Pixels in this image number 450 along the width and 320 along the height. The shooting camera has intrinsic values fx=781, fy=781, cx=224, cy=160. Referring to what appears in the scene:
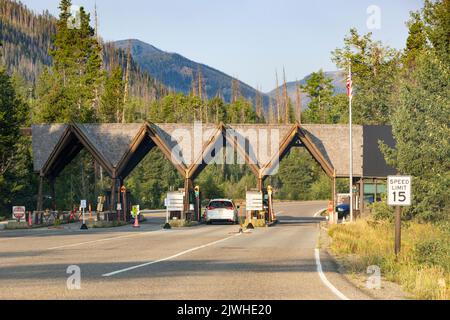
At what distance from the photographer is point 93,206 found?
77500 millimetres

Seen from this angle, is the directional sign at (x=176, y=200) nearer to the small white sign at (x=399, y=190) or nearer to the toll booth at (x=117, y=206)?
the toll booth at (x=117, y=206)

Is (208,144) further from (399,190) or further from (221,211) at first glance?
(399,190)

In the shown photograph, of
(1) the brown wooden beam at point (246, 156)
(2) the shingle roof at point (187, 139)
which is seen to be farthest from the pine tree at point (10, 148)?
(1) the brown wooden beam at point (246, 156)

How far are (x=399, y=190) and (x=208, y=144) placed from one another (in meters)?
35.9

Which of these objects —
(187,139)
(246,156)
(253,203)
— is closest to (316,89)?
(187,139)

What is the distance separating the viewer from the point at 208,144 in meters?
54.5

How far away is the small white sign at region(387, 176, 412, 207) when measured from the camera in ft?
62.5

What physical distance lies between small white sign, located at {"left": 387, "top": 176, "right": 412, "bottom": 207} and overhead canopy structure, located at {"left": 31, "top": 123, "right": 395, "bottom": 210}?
33476 mm

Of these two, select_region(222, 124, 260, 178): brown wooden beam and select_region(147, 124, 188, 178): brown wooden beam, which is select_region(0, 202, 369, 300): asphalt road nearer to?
select_region(222, 124, 260, 178): brown wooden beam

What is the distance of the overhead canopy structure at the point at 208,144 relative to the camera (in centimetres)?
5331

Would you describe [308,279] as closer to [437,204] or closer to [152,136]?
[437,204]

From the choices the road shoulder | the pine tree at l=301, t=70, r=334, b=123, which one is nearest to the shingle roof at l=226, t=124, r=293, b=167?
the road shoulder
